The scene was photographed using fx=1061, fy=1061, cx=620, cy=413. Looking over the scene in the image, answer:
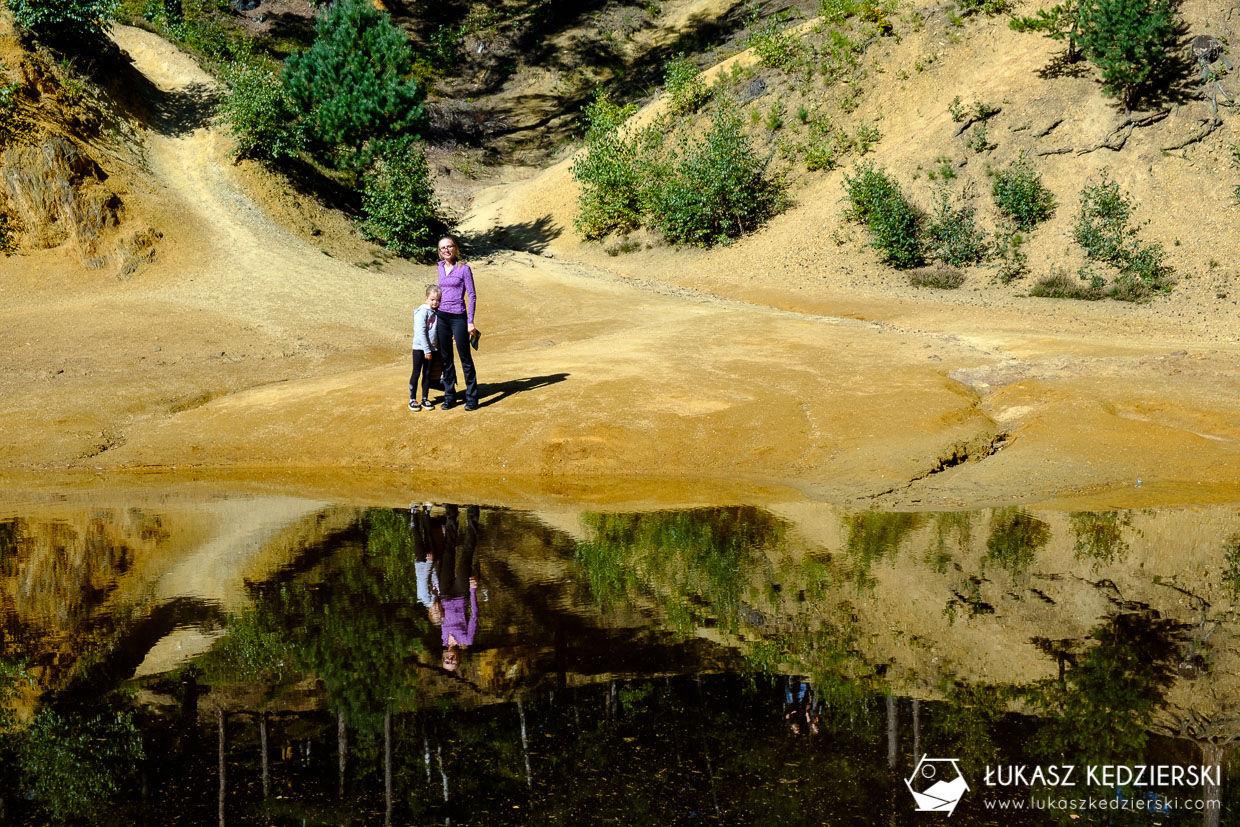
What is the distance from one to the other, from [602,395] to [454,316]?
79.8 inches

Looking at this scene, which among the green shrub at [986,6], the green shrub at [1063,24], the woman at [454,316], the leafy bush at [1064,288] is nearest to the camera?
the woman at [454,316]

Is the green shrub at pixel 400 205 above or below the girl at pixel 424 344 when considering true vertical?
above

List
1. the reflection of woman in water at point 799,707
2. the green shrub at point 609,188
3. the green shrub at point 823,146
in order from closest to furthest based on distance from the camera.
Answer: the reflection of woman in water at point 799,707 < the green shrub at point 823,146 < the green shrub at point 609,188

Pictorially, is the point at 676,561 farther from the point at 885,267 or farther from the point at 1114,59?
the point at 1114,59

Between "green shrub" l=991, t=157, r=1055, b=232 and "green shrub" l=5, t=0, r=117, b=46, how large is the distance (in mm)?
20678

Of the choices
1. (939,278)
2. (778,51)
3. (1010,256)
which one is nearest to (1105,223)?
(1010,256)

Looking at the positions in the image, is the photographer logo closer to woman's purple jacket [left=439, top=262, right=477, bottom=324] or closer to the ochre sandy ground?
the ochre sandy ground

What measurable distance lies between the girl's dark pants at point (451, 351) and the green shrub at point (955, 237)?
15437 mm

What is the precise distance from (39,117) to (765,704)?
21183mm

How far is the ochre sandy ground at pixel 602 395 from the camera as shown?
10477 mm

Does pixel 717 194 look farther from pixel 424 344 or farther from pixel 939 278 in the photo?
pixel 424 344

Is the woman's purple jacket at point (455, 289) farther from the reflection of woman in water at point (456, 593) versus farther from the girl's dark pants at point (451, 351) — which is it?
the reflection of woman in water at point (456, 593)

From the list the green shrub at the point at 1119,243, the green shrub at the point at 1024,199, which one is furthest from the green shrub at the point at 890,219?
the green shrub at the point at 1119,243

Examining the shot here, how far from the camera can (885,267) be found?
984 inches
